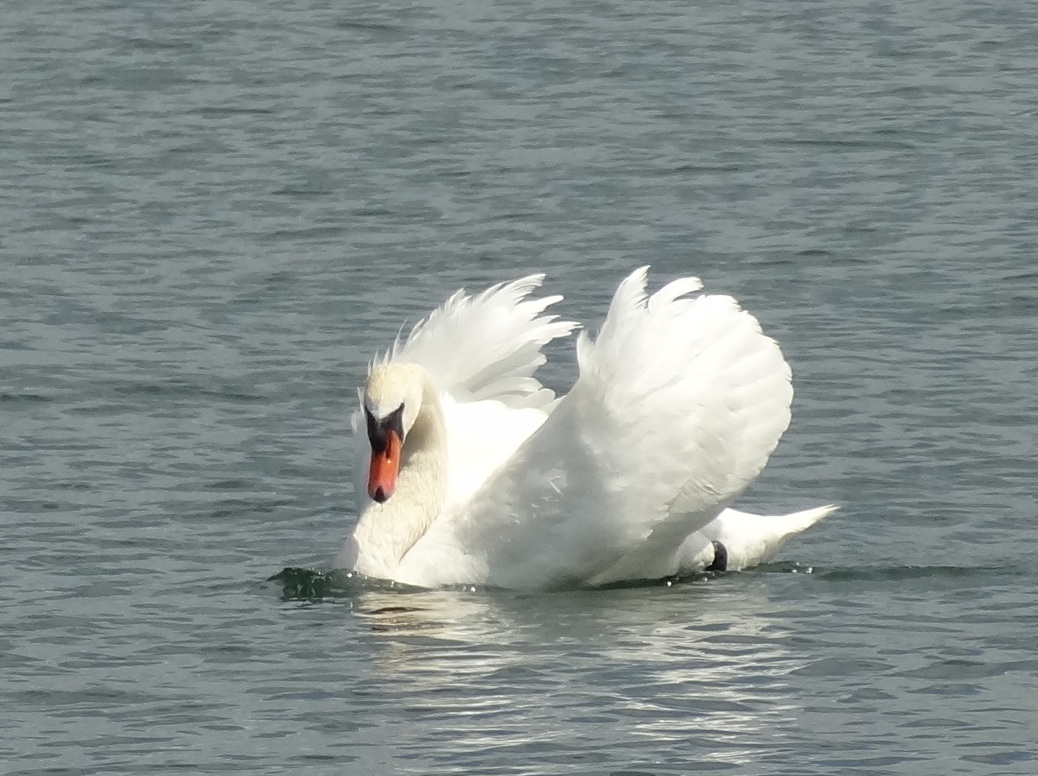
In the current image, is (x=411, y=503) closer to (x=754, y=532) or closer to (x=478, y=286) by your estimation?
(x=754, y=532)

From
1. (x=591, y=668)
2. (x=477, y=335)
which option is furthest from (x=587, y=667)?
(x=477, y=335)

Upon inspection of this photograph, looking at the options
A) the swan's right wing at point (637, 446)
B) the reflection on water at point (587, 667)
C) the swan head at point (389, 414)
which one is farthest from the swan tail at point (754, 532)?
the swan head at point (389, 414)

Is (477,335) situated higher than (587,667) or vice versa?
(477,335)

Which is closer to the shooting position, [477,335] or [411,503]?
[411,503]

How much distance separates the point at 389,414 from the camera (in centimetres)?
1227

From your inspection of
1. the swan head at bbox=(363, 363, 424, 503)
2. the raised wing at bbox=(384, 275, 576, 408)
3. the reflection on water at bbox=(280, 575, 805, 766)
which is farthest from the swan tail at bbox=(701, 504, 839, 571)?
the swan head at bbox=(363, 363, 424, 503)

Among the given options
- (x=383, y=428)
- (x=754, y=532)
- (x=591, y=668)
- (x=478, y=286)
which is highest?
(x=478, y=286)

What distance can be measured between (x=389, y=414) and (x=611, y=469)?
114 centimetres

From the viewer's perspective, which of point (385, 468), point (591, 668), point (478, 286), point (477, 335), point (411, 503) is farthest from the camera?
point (478, 286)

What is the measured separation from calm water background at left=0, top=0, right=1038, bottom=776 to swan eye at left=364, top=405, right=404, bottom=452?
0.73 m

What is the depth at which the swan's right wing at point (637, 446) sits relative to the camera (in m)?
11.9

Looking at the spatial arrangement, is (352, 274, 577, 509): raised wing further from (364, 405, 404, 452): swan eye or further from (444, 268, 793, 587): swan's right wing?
(444, 268, 793, 587): swan's right wing

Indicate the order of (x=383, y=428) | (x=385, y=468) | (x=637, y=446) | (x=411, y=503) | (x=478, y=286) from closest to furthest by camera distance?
1. (x=637, y=446)
2. (x=385, y=468)
3. (x=383, y=428)
4. (x=411, y=503)
5. (x=478, y=286)

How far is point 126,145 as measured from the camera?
21.5m
